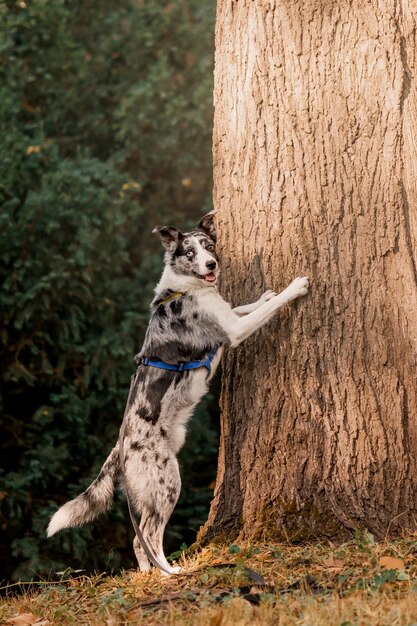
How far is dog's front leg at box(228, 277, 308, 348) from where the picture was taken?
16.9 feet

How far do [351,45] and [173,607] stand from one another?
315 cm

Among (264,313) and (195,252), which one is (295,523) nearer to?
(264,313)

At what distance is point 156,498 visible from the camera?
5.45 metres

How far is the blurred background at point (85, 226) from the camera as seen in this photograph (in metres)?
11.0

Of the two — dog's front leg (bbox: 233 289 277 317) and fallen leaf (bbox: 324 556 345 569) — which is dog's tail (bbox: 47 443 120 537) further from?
fallen leaf (bbox: 324 556 345 569)

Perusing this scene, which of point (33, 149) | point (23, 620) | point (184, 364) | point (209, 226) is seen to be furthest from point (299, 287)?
point (33, 149)

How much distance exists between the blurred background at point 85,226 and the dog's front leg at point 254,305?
18.3ft

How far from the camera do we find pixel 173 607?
13.7ft

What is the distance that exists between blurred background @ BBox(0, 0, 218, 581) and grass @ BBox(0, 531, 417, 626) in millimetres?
5496

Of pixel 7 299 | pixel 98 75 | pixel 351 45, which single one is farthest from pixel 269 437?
pixel 98 75

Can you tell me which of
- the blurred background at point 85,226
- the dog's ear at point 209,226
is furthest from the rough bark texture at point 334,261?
the blurred background at point 85,226

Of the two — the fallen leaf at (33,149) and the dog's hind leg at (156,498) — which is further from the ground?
the fallen leaf at (33,149)

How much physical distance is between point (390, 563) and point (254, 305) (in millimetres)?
1749

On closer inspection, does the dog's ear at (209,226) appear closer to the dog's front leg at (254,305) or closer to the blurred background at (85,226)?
the dog's front leg at (254,305)
